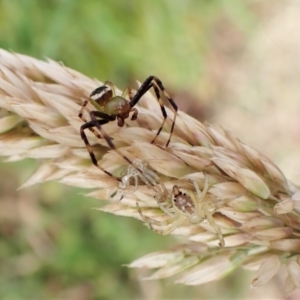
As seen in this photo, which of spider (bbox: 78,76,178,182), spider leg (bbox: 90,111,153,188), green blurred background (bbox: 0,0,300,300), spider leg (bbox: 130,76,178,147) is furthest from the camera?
green blurred background (bbox: 0,0,300,300)

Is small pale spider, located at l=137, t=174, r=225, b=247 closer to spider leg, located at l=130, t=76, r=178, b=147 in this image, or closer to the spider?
the spider

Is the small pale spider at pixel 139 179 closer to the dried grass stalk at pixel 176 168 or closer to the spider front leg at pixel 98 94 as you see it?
the dried grass stalk at pixel 176 168

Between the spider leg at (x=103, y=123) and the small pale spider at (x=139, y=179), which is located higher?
the spider leg at (x=103, y=123)

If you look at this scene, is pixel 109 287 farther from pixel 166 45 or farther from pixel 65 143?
pixel 65 143

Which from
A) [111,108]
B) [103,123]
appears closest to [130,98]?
[111,108]

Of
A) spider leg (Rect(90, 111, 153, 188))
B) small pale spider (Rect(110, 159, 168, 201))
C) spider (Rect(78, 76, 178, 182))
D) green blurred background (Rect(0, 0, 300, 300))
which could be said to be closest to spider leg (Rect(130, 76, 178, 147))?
spider (Rect(78, 76, 178, 182))

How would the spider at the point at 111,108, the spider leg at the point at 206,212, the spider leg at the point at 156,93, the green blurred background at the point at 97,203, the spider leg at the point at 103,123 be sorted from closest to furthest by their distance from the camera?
the spider leg at the point at 206,212
the spider leg at the point at 103,123
the spider at the point at 111,108
the spider leg at the point at 156,93
the green blurred background at the point at 97,203

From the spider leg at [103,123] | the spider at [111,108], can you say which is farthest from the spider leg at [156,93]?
the spider leg at [103,123]
